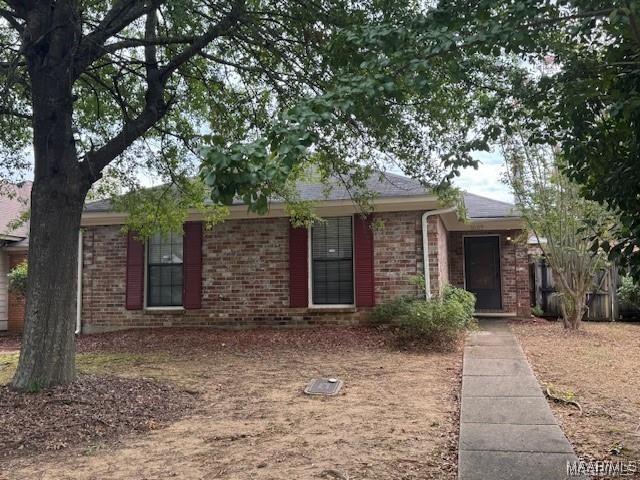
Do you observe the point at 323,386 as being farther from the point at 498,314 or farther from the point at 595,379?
the point at 498,314

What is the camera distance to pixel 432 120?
20.9 feet

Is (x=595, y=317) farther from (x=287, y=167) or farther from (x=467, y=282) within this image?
(x=287, y=167)

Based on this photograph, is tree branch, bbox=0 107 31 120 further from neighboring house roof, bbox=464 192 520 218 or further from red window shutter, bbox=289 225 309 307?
neighboring house roof, bbox=464 192 520 218

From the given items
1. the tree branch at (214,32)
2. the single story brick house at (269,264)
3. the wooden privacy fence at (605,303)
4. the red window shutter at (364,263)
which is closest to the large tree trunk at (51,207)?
the tree branch at (214,32)

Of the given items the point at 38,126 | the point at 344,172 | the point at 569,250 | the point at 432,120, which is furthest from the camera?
the point at 569,250

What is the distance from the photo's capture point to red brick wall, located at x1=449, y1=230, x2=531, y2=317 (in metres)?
13.4

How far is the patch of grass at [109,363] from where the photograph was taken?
7.19m

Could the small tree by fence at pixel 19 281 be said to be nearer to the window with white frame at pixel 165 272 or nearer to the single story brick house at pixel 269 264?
the single story brick house at pixel 269 264

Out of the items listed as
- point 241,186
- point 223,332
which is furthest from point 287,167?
point 223,332

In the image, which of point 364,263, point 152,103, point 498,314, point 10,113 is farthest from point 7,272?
point 498,314

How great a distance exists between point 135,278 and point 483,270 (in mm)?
8744

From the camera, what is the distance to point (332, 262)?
10734 mm

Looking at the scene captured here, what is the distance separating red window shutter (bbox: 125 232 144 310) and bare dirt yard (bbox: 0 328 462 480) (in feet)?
9.12

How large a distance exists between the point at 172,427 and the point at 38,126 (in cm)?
350
